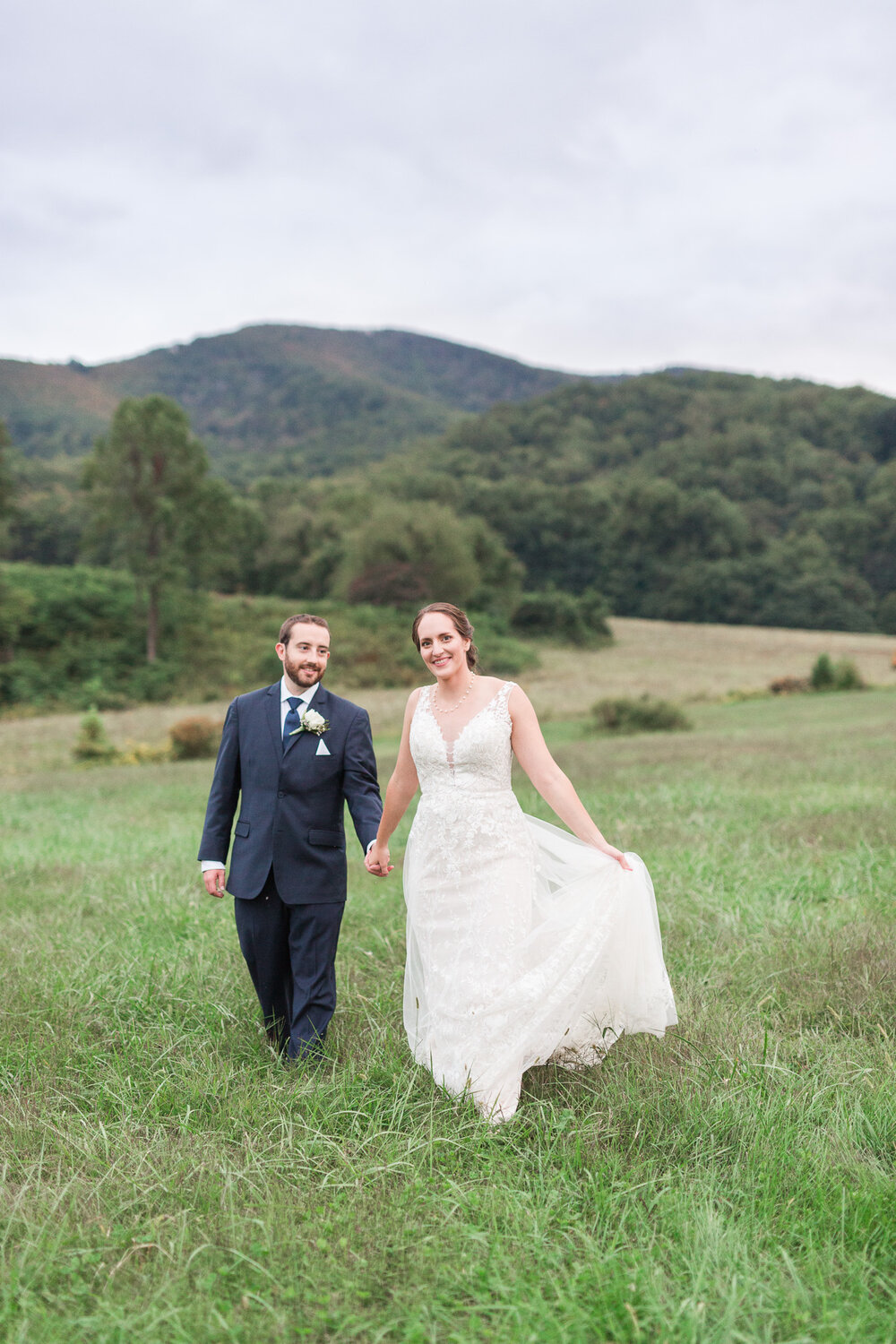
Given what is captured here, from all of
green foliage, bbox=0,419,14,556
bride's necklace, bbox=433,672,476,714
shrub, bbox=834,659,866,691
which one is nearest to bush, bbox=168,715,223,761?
green foliage, bbox=0,419,14,556

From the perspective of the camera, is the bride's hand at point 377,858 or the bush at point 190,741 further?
the bush at point 190,741

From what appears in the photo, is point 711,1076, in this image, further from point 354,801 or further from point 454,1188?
point 354,801

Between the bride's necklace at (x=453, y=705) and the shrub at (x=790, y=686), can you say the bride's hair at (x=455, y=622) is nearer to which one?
the bride's necklace at (x=453, y=705)

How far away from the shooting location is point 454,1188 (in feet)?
9.96

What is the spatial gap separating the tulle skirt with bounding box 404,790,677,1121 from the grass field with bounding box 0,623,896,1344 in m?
0.20


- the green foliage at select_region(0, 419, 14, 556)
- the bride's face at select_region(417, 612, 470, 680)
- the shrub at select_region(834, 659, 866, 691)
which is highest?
the green foliage at select_region(0, 419, 14, 556)

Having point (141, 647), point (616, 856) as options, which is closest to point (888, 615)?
point (141, 647)

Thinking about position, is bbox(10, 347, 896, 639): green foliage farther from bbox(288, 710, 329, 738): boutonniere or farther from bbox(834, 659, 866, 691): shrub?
bbox(288, 710, 329, 738): boutonniere

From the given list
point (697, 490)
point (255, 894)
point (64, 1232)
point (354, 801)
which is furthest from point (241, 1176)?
point (697, 490)

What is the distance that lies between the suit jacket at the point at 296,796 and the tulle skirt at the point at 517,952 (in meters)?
0.37

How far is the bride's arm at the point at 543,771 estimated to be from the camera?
4.05m

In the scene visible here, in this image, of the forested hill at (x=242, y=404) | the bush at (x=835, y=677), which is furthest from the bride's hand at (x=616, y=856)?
the forested hill at (x=242, y=404)

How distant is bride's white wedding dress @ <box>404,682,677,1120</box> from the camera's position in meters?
3.86

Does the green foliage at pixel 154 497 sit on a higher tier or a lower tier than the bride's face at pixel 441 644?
higher
